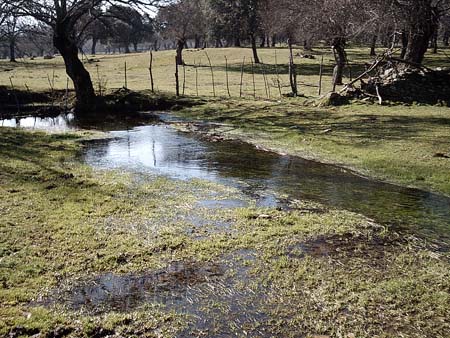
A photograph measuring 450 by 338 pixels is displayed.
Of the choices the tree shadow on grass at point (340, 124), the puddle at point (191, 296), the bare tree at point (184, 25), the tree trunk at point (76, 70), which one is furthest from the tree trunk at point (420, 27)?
the bare tree at point (184, 25)

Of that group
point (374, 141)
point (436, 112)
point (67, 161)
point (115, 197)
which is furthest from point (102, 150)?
point (436, 112)

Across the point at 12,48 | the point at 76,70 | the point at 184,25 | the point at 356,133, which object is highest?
the point at 184,25

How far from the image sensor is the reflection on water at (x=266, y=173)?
334 inches

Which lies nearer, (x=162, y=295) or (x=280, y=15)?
(x=162, y=295)

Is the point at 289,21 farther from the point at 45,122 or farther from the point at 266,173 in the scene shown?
the point at 266,173

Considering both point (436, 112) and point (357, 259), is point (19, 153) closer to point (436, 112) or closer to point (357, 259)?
point (357, 259)

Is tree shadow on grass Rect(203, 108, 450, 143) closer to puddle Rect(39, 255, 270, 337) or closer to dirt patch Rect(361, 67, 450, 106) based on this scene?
dirt patch Rect(361, 67, 450, 106)

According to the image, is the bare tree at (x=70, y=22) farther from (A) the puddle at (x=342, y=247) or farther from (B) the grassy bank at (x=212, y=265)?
(A) the puddle at (x=342, y=247)

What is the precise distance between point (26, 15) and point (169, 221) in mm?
15219

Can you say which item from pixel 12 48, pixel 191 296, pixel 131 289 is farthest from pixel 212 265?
pixel 12 48

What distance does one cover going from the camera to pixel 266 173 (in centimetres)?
1105

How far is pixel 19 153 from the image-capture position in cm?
1183

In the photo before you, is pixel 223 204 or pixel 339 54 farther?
pixel 339 54

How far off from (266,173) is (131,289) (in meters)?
6.20
